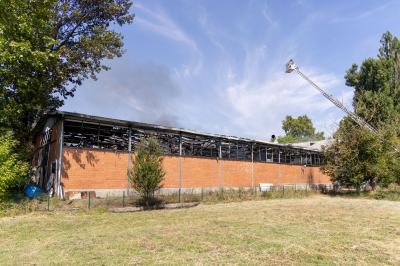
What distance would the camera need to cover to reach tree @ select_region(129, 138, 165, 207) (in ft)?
65.7

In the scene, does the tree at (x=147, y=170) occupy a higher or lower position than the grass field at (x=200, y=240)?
higher

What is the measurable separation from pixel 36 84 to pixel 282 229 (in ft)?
58.0

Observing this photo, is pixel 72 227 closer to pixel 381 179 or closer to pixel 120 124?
pixel 120 124

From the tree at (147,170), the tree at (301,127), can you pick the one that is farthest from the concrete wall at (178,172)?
the tree at (301,127)

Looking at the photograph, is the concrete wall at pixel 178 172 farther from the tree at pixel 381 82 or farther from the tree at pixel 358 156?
the tree at pixel 381 82

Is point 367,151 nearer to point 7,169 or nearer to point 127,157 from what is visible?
point 127,157

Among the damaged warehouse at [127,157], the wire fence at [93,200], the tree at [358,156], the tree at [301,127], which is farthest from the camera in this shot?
the tree at [301,127]

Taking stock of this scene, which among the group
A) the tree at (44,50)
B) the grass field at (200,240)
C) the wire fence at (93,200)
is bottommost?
the grass field at (200,240)

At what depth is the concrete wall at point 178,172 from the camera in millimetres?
22153

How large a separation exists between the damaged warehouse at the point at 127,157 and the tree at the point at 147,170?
3.76 meters

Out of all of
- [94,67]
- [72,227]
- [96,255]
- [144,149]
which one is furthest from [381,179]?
[96,255]

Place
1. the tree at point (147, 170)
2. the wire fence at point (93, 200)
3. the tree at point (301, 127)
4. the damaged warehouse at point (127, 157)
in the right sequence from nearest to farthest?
the wire fence at point (93, 200)
the tree at point (147, 170)
the damaged warehouse at point (127, 157)
the tree at point (301, 127)

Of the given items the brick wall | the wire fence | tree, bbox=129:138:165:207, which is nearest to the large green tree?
the brick wall

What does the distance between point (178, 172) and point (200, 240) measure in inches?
681
